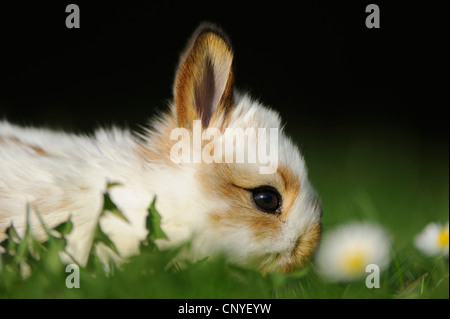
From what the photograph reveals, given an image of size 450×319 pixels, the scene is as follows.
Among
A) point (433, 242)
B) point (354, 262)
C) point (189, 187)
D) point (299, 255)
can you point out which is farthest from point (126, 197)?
point (433, 242)

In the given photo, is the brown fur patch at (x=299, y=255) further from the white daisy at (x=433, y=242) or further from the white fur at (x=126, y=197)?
the white daisy at (x=433, y=242)

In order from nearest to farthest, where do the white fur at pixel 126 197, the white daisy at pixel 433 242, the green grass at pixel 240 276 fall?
the green grass at pixel 240 276, the white fur at pixel 126 197, the white daisy at pixel 433 242

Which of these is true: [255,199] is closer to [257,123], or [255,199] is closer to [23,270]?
[257,123]

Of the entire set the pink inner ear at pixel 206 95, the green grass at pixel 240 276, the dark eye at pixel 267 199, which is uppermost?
the pink inner ear at pixel 206 95

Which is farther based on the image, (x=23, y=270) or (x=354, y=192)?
(x=354, y=192)

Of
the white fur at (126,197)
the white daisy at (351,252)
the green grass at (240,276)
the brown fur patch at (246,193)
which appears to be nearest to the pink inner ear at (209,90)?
the white fur at (126,197)

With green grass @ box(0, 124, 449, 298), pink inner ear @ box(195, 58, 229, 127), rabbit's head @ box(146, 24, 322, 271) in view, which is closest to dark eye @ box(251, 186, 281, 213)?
rabbit's head @ box(146, 24, 322, 271)

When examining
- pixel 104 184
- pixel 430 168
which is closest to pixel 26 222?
pixel 104 184
